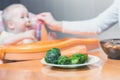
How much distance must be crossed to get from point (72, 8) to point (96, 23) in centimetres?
16

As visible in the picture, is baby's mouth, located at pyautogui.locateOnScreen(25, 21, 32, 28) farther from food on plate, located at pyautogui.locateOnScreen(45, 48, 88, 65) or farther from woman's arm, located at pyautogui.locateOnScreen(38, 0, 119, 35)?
food on plate, located at pyautogui.locateOnScreen(45, 48, 88, 65)

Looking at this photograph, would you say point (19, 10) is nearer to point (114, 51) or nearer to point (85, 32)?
point (85, 32)

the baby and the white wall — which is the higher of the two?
the white wall

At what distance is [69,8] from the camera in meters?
1.51

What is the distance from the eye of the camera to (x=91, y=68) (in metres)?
1.01

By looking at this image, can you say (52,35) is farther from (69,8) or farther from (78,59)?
(78,59)

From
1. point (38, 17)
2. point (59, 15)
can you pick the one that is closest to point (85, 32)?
point (59, 15)

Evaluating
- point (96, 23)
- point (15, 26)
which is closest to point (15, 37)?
point (15, 26)

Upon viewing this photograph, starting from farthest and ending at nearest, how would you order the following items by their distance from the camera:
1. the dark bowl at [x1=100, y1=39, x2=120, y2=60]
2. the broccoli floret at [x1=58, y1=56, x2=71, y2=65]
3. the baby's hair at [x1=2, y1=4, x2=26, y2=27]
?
the baby's hair at [x1=2, y1=4, x2=26, y2=27] → the dark bowl at [x1=100, y1=39, x2=120, y2=60] → the broccoli floret at [x1=58, y1=56, x2=71, y2=65]

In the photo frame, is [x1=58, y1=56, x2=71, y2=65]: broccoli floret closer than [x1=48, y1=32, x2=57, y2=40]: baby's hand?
Yes

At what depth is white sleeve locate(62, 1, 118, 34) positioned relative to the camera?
1483 mm

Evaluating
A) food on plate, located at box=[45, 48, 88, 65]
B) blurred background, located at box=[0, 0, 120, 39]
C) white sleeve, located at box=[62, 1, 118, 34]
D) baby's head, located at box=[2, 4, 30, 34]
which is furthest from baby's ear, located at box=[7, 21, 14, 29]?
food on plate, located at box=[45, 48, 88, 65]

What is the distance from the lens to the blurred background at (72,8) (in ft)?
4.89

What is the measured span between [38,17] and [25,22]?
9cm
